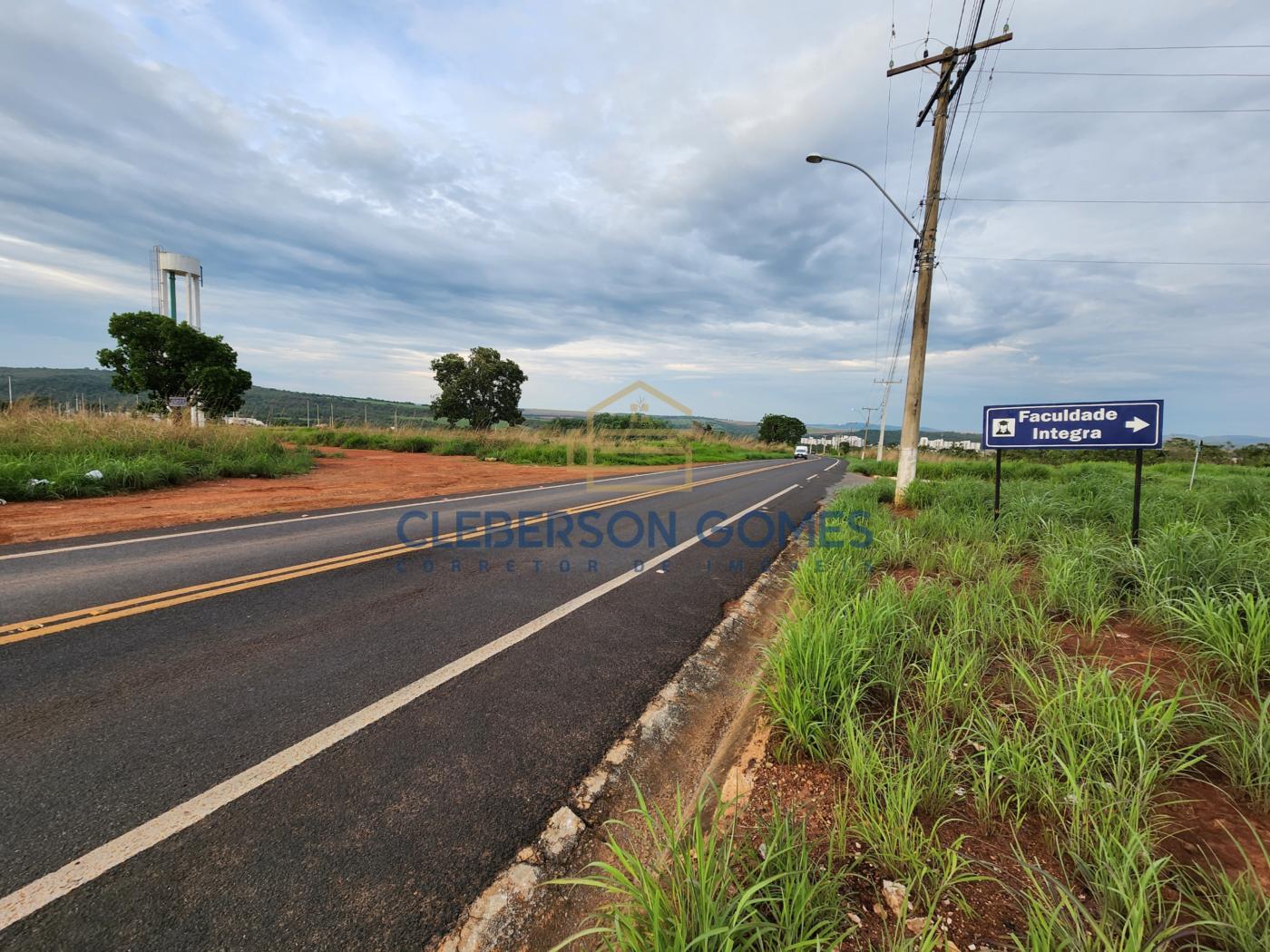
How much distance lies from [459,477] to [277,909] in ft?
45.8

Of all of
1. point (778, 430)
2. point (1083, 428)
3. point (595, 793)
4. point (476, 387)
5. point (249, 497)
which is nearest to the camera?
point (595, 793)

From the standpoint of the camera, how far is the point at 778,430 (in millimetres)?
97625

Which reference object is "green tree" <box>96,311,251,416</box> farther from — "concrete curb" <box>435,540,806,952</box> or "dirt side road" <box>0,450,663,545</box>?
"concrete curb" <box>435,540,806,952</box>

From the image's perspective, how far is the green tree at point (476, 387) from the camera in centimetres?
3600

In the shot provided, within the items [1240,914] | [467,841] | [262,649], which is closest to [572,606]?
[262,649]

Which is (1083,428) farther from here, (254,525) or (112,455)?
(112,455)

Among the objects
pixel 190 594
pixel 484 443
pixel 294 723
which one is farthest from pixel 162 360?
pixel 294 723

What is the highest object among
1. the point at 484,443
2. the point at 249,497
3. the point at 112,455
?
the point at 484,443

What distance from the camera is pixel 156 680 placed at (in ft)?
9.58

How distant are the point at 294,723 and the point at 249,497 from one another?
29.3ft

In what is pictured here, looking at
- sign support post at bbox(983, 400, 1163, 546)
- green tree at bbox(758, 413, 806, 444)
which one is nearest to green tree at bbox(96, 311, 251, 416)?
sign support post at bbox(983, 400, 1163, 546)

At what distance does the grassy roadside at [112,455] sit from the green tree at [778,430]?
89605 mm

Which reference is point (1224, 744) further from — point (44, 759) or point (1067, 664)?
point (44, 759)

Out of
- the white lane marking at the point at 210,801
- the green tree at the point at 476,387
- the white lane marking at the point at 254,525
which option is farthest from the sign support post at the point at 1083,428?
the green tree at the point at 476,387
